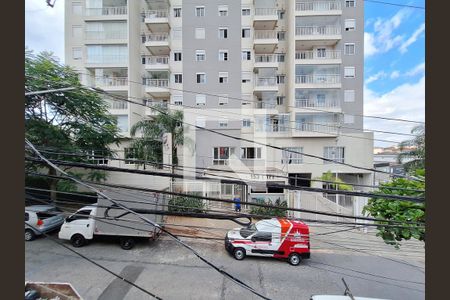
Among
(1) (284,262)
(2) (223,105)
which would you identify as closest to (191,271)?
(1) (284,262)

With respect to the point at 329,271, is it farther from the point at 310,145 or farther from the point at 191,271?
the point at 310,145

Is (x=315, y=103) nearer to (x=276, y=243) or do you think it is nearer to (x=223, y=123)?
(x=223, y=123)

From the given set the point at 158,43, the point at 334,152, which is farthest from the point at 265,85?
the point at 158,43

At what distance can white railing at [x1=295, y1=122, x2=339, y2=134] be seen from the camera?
13.5 m

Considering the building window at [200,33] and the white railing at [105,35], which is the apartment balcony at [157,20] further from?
the building window at [200,33]

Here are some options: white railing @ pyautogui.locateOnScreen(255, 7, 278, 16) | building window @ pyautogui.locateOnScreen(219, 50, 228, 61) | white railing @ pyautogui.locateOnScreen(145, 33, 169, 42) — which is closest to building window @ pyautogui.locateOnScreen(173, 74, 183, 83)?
white railing @ pyautogui.locateOnScreen(145, 33, 169, 42)

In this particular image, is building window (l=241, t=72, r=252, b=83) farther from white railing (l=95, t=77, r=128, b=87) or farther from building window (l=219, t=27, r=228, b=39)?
white railing (l=95, t=77, r=128, b=87)

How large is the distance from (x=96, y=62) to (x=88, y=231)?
37.3 ft

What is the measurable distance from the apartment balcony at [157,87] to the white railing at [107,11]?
14.5 ft

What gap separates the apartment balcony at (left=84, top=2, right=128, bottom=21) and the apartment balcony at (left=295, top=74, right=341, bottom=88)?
12176 millimetres

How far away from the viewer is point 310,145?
13.8 meters

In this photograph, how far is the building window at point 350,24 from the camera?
1389 cm

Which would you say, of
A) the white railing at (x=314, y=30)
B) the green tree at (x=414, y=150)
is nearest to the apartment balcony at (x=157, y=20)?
the white railing at (x=314, y=30)

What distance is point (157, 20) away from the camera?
1395cm
